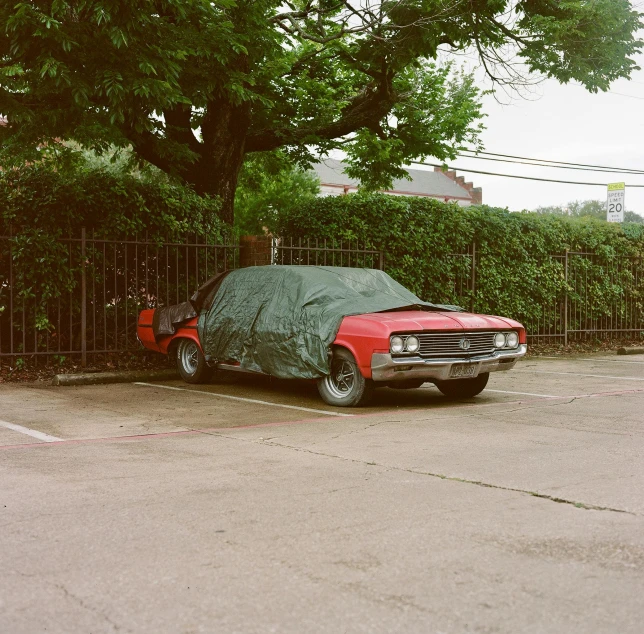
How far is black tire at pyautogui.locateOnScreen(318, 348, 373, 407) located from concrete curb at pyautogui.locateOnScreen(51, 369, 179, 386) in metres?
3.67

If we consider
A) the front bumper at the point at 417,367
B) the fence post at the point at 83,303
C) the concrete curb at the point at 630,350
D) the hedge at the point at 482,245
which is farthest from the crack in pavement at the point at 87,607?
the concrete curb at the point at 630,350

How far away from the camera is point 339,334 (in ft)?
29.4

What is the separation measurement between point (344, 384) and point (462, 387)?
1.72 metres

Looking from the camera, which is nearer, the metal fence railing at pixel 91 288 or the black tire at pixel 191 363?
the black tire at pixel 191 363

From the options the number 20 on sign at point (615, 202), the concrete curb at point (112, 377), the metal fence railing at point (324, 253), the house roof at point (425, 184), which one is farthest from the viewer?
the house roof at point (425, 184)

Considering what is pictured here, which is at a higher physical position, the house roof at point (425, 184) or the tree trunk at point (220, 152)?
the house roof at point (425, 184)

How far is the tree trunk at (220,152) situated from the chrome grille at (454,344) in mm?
7070

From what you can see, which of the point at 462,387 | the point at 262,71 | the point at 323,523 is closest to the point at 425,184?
the point at 262,71

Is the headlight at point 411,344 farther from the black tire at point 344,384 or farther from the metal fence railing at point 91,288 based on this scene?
the metal fence railing at point 91,288

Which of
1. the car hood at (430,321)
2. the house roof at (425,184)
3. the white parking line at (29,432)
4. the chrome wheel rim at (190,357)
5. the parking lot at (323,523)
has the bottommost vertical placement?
the white parking line at (29,432)

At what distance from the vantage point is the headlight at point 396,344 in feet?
27.8

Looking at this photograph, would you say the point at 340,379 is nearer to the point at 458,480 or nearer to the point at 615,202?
the point at 458,480

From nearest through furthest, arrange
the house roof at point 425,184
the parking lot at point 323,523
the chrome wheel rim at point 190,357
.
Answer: the parking lot at point 323,523 < the chrome wheel rim at point 190,357 < the house roof at point 425,184

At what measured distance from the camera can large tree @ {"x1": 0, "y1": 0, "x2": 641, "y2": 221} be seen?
9734 millimetres
